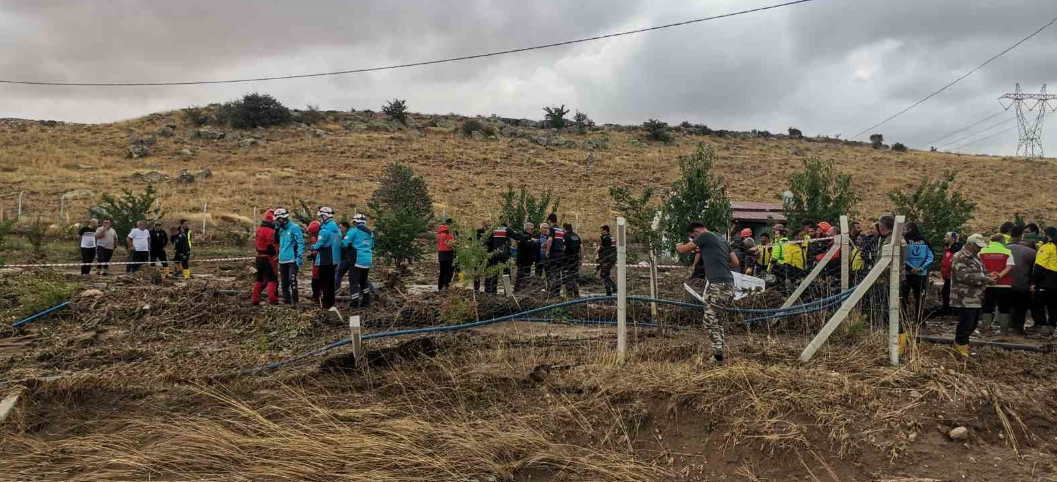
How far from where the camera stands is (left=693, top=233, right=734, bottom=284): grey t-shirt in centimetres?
657

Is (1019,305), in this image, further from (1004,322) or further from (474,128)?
(474,128)

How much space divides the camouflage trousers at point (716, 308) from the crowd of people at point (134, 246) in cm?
1238

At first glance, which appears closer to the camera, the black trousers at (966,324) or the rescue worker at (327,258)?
the black trousers at (966,324)

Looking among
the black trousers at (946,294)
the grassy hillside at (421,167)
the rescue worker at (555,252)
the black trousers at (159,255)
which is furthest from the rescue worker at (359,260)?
the grassy hillside at (421,167)

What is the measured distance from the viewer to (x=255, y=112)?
174ft

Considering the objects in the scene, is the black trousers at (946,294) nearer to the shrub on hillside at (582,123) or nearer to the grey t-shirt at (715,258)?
the grey t-shirt at (715,258)

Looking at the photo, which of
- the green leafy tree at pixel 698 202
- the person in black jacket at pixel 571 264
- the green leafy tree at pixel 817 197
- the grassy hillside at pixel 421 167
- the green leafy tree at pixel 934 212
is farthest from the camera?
the grassy hillside at pixel 421 167

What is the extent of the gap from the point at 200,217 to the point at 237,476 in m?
26.8

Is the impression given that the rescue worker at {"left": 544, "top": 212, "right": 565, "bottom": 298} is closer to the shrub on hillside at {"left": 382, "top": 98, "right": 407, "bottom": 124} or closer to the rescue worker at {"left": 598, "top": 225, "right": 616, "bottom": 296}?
the rescue worker at {"left": 598, "top": 225, "right": 616, "bottom": 296}

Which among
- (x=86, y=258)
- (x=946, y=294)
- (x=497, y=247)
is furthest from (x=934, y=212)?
(x=86, y=258)

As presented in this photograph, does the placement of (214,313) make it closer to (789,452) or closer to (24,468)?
(24,468)

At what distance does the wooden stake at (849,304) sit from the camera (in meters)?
5.77

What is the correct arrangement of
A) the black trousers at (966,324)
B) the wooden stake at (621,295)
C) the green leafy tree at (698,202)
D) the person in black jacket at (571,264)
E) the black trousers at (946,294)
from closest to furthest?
1. the wooden stake at (621,295)
2. the black trousers at (966,324)
3. the black trousers at (946,294)
4. the person in black jacket at (571,264)
5. the green leafy tree at (698,202)

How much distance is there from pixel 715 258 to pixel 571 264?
17.5 feet
